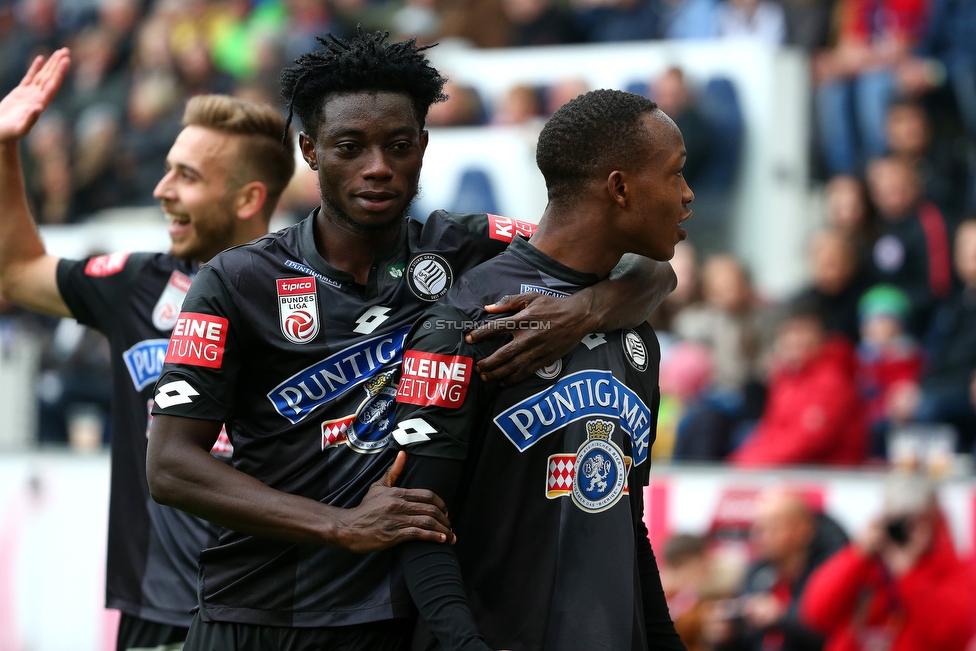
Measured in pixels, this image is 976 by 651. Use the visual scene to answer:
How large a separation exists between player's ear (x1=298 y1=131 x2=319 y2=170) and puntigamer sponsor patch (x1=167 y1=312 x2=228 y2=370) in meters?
0.51

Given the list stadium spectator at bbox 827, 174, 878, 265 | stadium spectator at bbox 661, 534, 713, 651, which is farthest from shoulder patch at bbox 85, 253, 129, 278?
stadium spectator at bbox 827, 174, 878, 265

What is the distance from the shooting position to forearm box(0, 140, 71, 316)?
4.43m

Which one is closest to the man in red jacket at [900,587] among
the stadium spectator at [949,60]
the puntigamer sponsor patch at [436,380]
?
the stadium spectator at [949,60]

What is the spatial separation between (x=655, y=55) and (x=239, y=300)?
24.5 ft

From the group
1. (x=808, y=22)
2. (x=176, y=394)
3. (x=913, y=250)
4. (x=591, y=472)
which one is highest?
(x=808, y=22)

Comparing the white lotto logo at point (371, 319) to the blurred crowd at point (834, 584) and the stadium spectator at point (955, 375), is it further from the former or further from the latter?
the stadium spectator at point (955, 375)

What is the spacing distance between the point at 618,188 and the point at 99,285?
214cm

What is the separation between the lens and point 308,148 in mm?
3402

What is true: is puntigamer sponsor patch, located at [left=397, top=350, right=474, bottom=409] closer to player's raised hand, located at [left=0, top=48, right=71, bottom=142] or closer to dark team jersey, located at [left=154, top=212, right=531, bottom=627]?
dark team jersey, located at [left=154, top=212, right=531, bottom=627]

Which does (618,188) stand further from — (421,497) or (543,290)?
(421,497)

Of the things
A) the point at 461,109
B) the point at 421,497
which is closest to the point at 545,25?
the point at 461,109

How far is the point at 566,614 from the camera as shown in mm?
3016

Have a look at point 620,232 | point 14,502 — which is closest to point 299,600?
point 620,232

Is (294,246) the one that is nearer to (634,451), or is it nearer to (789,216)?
(634,451)
